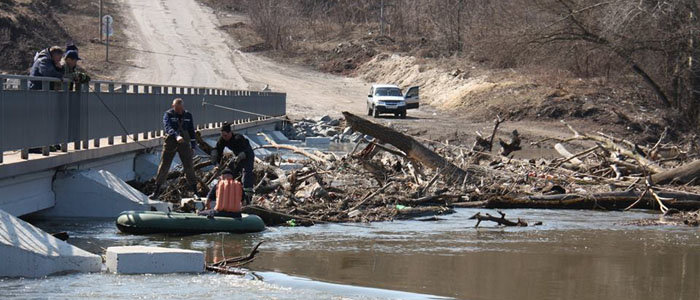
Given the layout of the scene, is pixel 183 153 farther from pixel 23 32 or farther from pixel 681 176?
pixel 23 32

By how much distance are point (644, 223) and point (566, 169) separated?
629 centimetres

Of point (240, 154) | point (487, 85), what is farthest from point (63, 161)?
point (487, 85)

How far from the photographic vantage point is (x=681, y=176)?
74.6 feet

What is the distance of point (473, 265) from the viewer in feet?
48.1

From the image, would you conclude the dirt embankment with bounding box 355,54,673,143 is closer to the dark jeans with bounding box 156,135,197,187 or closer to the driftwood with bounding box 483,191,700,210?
the driftwood with bounding box 483,191,700,210

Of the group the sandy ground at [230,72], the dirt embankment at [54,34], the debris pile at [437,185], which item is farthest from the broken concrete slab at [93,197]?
the dirt embankment at [54,34]

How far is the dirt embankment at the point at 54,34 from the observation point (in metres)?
65.4

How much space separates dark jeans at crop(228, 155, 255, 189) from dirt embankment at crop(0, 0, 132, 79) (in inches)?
1808

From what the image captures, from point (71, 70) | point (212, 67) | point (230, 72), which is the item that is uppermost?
point (212, 67)

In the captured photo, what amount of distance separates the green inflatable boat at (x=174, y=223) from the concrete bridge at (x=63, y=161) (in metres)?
1.44

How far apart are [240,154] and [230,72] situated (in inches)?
2074

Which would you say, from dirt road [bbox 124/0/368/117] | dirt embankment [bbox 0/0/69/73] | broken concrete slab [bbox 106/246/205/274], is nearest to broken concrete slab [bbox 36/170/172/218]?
broken concrete slab [bbox 106/246/205/274]

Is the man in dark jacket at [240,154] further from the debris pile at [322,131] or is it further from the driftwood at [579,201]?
the debris pile at [322,131]

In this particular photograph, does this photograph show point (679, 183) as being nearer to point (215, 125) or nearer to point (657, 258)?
point (657, 258)
